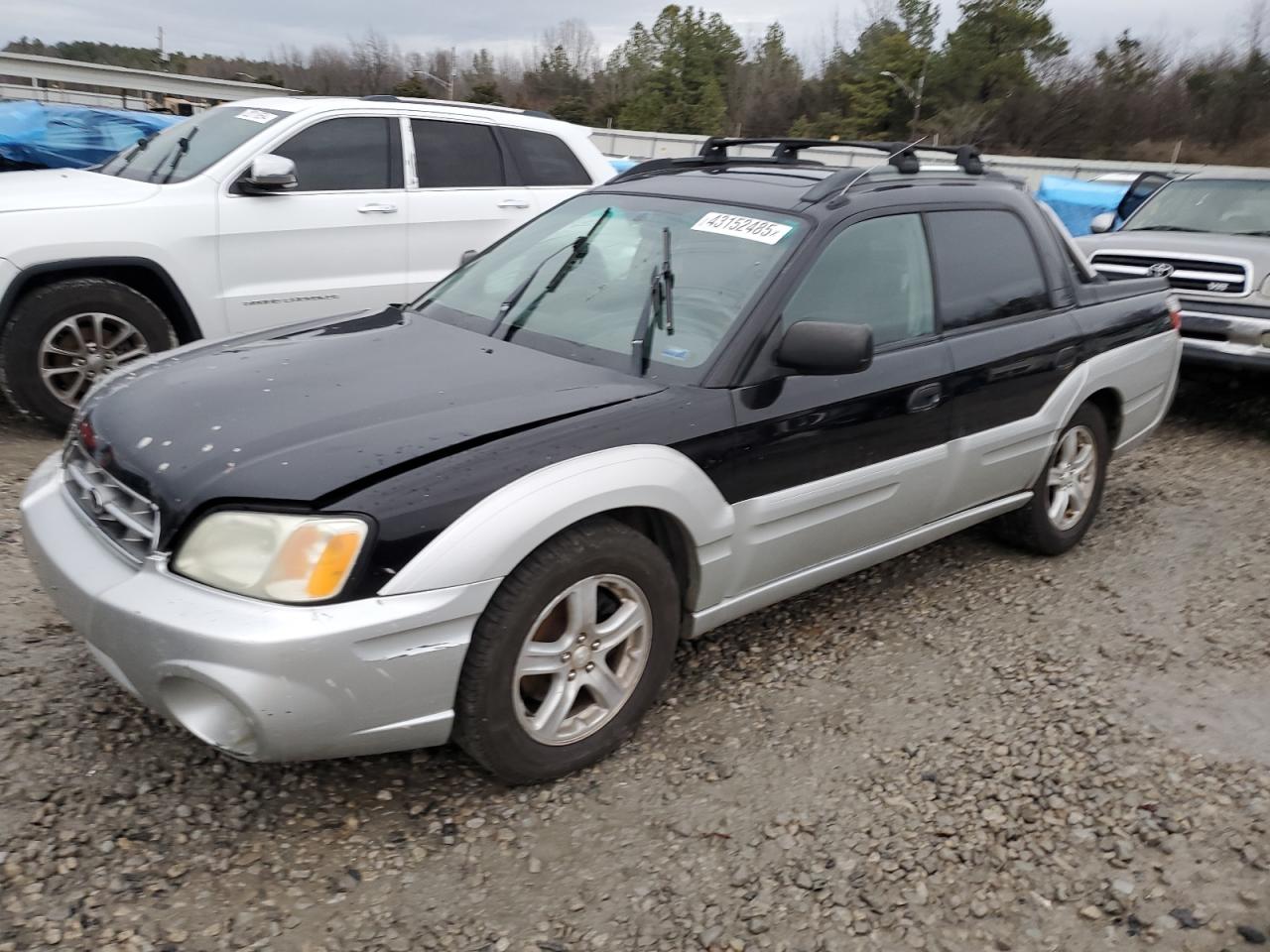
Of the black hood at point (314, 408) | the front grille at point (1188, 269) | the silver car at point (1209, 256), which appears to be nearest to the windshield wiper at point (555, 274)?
the black hood at point (314, 408)

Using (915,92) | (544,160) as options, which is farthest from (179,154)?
(915,92)

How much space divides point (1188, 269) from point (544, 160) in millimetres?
4623

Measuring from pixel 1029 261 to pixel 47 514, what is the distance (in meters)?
3.71

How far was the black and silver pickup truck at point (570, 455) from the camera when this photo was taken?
7.70 feet

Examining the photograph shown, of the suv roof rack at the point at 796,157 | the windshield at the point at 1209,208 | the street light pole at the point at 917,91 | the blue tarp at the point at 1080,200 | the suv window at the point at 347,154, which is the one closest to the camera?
the suv roof rack at the point at 796,157

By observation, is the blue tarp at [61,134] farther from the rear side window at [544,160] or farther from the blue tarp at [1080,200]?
the blue tarp at [1080,200]

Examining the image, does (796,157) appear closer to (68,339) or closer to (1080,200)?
(68,339)

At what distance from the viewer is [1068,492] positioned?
4.57 meters

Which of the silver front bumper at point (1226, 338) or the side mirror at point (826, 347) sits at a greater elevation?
the side mirror at point (826, 347)

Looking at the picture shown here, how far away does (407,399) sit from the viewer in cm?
279

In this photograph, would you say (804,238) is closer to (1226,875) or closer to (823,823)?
(823,823)

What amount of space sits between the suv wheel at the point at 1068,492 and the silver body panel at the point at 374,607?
65.2 inches

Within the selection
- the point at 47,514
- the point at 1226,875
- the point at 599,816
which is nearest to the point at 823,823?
the point at 599,816

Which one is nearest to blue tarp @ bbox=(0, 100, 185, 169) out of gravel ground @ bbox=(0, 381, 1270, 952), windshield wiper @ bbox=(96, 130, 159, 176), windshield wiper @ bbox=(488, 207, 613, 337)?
windshield wiper @ bbox=(96, 130, 159, 176)
